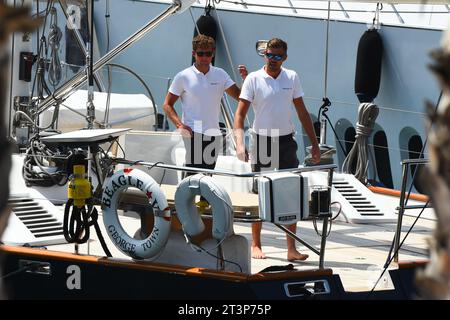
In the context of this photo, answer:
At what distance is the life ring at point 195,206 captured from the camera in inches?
236

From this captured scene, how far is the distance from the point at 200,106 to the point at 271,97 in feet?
1.63

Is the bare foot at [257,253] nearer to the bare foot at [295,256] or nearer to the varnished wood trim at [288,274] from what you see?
the bare foot at [295,256]

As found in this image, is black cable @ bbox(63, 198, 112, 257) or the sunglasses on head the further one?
the sunglasses on head

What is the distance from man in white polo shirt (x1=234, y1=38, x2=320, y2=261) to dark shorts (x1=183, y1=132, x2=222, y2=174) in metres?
0.23

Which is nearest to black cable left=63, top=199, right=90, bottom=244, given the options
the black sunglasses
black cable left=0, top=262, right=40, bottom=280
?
black cable left=0, top=262, right=40, bottom=280

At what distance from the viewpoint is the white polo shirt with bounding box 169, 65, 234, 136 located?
7184 mm

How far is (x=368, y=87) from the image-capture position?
13.0 m

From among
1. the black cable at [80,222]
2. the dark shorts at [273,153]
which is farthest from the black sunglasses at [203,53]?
the black cable at [80,222]

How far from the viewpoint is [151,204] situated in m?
6.18

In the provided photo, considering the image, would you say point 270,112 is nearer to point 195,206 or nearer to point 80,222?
point 195,206

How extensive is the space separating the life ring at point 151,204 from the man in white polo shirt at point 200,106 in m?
0.99

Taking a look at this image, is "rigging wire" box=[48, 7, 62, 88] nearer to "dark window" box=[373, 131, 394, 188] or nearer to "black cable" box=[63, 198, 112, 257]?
"dark window" box=[373, 131, 394, 188]

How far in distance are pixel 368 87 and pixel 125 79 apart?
543 cm
